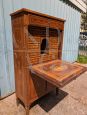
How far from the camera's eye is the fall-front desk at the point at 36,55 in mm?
1237

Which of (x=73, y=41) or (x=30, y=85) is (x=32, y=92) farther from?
(x=73, y=41)

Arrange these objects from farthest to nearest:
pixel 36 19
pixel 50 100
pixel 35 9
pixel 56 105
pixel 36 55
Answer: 1. pixel 35 9
2. pixel 50 100
3. pixel 56 105
4. pixel 36 55
5. pixel 36 19

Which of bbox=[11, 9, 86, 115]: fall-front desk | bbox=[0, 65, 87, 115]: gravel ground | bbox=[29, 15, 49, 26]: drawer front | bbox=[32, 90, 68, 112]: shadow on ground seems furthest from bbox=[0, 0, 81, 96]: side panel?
bbox=[29, 15, 49, 26]: drawer front

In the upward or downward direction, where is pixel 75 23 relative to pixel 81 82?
upward

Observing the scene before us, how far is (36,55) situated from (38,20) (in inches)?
17.6

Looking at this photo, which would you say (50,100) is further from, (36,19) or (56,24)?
(36,19)

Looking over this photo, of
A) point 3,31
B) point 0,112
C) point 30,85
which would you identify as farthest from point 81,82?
point 3,31

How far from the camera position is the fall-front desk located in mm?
1237

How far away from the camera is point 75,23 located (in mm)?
3881

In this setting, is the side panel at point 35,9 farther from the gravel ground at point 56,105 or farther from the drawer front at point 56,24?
the drawer front at point 56,24

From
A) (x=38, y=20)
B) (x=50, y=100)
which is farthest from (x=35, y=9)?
(x=50, y=100)

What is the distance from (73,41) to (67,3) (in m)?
1.31

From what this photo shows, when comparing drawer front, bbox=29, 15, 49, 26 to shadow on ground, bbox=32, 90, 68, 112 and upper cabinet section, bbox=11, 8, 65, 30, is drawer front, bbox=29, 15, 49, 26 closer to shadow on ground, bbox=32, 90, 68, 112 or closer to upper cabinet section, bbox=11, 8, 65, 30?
upper cabinet section, bbox=11, 8, 65, 30

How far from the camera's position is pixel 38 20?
1.33 m
